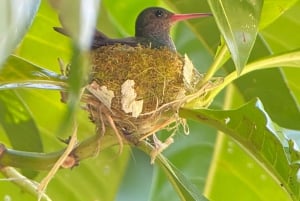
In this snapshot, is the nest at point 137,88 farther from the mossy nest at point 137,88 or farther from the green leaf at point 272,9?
the green leaf at point 272,9

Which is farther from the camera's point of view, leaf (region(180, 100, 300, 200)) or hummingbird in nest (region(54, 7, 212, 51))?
hummingbird in nest (region(54, 7, 212, 51))

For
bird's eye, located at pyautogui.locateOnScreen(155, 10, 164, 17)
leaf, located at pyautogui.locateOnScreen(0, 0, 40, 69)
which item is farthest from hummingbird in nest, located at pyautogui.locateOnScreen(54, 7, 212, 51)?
leaf, located at pyautogui.locateOnScreen(0, 0, 40, 69)

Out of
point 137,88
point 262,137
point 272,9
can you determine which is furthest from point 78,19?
point 137,88

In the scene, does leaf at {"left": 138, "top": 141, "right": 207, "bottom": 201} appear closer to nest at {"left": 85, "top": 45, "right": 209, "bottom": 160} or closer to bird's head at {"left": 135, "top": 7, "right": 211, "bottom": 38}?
nest at {"left": 85, "top": 45, "right": 209, "bottom": 160}

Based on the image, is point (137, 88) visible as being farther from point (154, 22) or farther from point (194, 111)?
point (154, 22)

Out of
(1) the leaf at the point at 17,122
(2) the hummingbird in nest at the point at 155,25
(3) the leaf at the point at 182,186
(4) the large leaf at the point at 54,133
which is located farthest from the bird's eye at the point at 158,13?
(3) the leaf at the point at 182,186

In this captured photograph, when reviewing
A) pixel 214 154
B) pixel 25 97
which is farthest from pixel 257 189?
pixel 25 97

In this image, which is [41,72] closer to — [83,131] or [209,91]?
[209,91]
